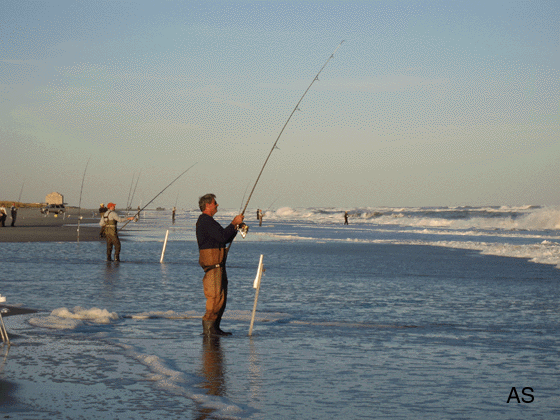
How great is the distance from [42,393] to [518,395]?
156 inches

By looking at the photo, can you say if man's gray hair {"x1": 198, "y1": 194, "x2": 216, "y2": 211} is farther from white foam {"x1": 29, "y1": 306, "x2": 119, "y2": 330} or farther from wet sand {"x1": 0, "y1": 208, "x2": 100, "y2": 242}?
wet sand {"x1": 0, "y1": 208, "x2": 100, "y2": 242}

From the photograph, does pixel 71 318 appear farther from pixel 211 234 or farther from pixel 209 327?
pixel 211 234

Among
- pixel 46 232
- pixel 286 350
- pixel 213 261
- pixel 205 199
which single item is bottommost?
pixel 46 232

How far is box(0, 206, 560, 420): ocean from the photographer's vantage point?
5.55 m

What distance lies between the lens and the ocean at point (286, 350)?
5.55m

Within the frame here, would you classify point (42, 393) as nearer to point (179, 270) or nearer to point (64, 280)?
point (64, 280)

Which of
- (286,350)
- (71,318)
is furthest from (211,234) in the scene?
(71,318)

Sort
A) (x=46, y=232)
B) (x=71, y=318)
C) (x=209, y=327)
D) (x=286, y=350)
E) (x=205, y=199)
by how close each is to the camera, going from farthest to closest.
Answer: (x=46, y=232)
(x=71, y=318)
(x=205, y=199)
(x=209, y=327)
(x=286, y=350)

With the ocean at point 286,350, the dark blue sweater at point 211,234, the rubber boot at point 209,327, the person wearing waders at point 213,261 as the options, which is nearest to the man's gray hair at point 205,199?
the person wearing waders at point 213,261

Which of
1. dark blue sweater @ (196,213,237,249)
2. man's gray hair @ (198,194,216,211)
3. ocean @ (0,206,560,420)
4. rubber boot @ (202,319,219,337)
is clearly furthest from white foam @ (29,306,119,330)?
man's gray hair @ (198,194,216,211)

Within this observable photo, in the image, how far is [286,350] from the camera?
791 cm

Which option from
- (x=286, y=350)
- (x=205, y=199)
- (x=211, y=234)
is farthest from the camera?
(x=205, y=199)

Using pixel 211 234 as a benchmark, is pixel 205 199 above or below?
above

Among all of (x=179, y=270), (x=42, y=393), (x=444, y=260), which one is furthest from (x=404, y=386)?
(x=444, y=260)
